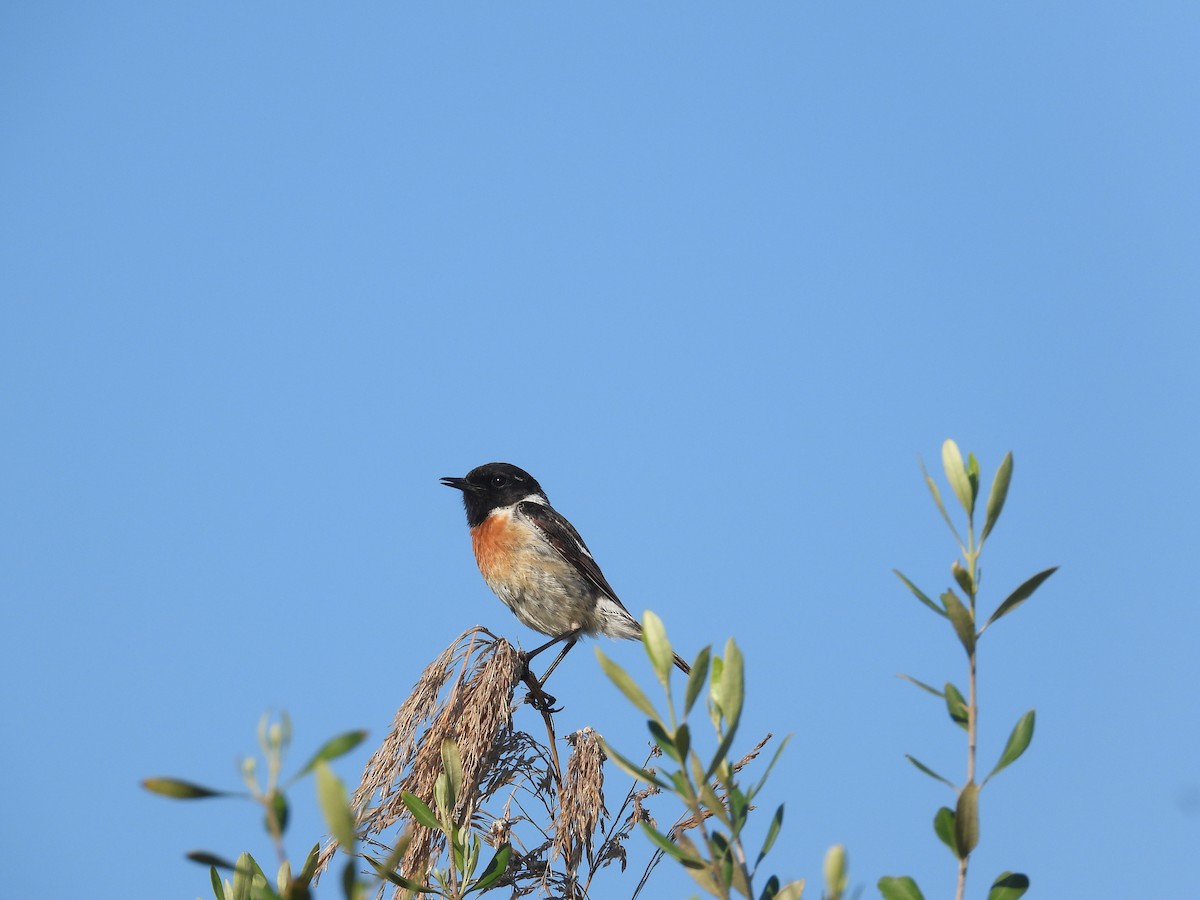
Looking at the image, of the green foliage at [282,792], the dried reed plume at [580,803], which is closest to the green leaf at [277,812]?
the green foliage at [282,792]

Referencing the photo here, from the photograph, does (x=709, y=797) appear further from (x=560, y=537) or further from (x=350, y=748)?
(x=560, y=537)

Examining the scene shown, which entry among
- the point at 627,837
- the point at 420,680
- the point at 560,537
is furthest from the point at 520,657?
the point at 560,537

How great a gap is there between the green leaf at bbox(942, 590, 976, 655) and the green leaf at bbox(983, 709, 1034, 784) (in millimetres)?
112

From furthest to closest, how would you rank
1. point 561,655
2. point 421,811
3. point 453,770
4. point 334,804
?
point 561,655
point 421,811
point 453,770
point 334,804

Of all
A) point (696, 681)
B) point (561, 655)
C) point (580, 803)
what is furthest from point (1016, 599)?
point (561, 655)

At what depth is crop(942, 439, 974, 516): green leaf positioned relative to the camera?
159 cm

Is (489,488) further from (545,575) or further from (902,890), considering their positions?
(902,890)

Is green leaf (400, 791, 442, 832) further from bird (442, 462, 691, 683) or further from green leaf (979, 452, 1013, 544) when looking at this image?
bird (442, 462, 691, 683)

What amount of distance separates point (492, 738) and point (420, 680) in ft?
0.97

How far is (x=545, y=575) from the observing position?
8.20m

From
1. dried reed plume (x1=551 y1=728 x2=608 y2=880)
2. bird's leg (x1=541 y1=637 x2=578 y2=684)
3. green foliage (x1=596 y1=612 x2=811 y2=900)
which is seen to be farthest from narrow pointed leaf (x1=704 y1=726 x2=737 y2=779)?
bird's leg (x1=541 y1=637 x2=578 y2=684)

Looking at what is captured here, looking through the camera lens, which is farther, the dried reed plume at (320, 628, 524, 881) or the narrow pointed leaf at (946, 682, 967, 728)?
the dried reed plume at (320, 628, 524, 881)

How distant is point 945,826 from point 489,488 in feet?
24.5

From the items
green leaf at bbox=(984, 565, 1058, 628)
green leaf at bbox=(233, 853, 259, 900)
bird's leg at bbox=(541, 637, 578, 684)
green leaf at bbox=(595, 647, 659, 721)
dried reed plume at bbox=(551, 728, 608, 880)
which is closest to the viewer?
green leaf at bbox=(595, 647, 659, 721)
